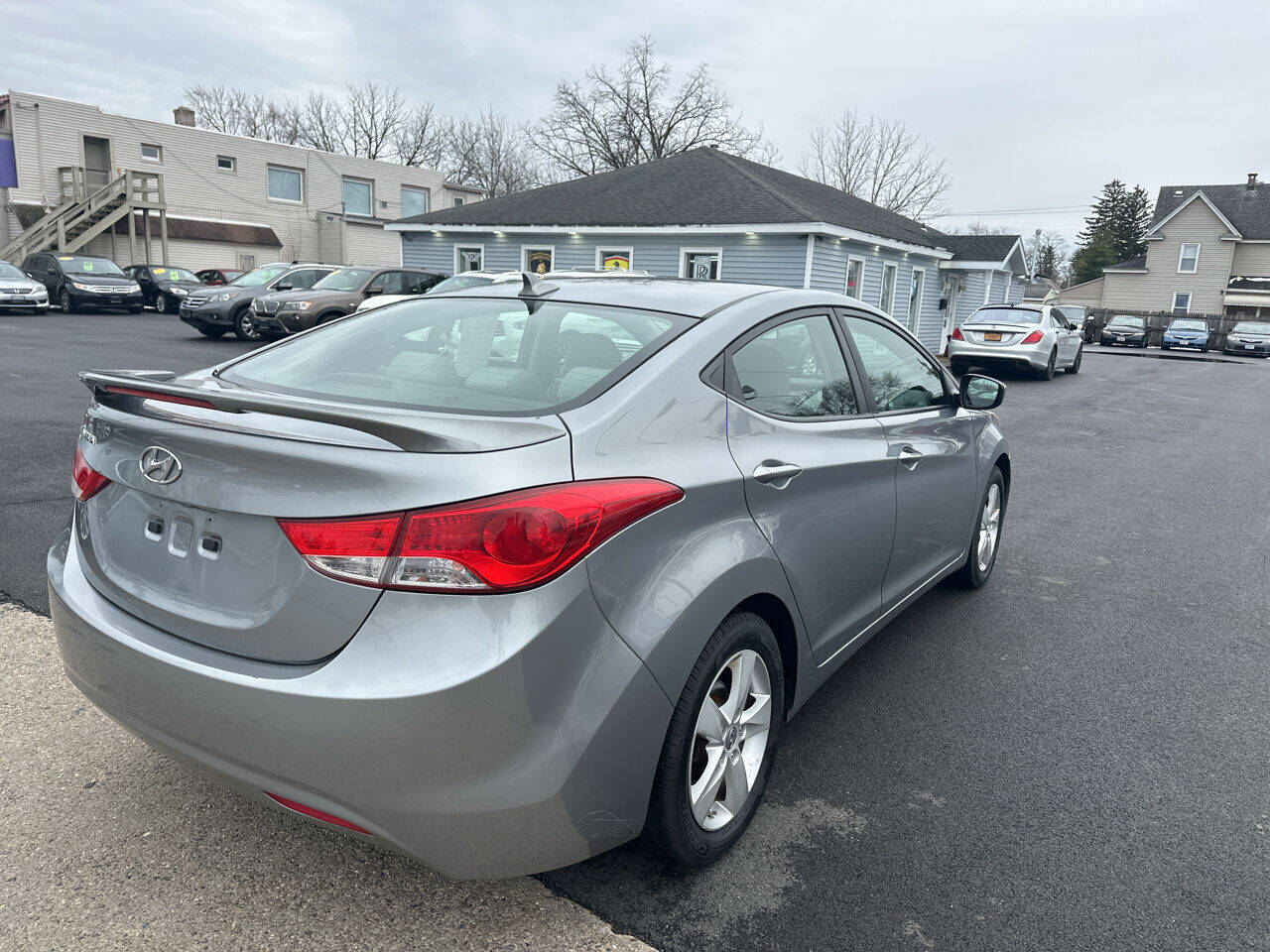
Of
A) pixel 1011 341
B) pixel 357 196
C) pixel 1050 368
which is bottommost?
pixel 1050 368

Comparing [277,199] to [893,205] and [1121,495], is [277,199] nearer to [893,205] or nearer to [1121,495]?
[893,205]

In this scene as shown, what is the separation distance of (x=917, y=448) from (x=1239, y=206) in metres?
55.7

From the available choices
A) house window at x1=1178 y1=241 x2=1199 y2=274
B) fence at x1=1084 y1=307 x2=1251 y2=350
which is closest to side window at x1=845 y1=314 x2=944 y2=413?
fence at x1=1084 y1=307 x2=1251 y2=350

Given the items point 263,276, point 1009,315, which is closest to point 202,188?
point 263,276

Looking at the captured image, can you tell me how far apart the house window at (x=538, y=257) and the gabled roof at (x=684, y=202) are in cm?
76

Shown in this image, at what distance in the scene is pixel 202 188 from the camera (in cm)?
3441

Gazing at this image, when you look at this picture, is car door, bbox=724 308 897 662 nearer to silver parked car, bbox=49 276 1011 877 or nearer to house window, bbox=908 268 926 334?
silver parked car, bbox=49 276 1011 877

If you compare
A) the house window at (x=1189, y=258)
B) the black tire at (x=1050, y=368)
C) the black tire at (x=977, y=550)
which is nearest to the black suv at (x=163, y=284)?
the black tire at (x=1050, y=368)

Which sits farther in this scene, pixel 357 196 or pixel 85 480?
pixel 357 196

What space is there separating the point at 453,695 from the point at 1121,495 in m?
7.16

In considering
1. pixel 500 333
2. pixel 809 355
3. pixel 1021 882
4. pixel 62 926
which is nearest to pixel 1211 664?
pixel 1021 882

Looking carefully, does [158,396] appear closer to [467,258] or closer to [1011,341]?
[1011,341]

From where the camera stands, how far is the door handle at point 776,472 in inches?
96.3

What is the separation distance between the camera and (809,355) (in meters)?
3.06
